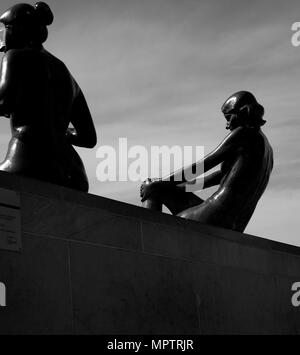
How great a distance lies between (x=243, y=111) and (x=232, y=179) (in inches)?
36.8

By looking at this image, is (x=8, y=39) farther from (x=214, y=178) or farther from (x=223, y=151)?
(x=214, y=178)

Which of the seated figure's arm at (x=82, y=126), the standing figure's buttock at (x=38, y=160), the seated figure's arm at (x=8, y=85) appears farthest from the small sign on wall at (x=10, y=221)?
the seated figure's arm at (x=82, y=126)

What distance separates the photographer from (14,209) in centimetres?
605

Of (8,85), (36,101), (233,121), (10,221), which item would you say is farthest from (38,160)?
(233,121)

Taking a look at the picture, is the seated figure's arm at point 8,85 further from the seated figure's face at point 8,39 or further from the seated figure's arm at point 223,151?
the seated figure's arm at point 223,151

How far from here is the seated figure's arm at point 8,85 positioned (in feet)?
23.8

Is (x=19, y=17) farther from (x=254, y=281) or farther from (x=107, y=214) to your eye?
(x=254, y=281)

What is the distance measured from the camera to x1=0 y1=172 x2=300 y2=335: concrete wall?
20.0ft

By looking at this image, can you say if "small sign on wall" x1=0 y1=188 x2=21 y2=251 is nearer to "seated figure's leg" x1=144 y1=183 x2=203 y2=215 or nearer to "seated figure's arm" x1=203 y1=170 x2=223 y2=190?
"seated figure's leg" x1=144 y1=183 x2=203 y2=215

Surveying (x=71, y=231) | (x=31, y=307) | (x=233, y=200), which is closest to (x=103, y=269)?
(x=71, y=231)

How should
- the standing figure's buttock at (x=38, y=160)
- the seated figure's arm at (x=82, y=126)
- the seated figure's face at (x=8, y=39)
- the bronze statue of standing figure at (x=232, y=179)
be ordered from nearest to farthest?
the standing figure's buttock at (x=38, y=160) → the seated figure's face at (x=8, y=39) → the seated figure's arm at (x=82, y=126) → the bronze statue of standing figure at (x=232, y=179)

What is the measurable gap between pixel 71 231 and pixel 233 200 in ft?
11.5

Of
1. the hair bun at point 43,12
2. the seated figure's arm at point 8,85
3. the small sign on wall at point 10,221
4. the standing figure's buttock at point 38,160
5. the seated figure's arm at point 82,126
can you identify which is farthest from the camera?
the seated figure's arm at point 82,126

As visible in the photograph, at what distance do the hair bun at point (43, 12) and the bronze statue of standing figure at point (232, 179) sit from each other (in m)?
2.87
